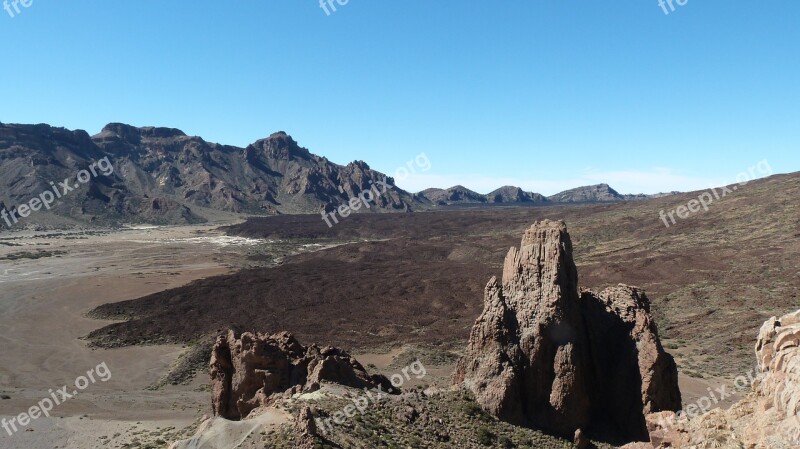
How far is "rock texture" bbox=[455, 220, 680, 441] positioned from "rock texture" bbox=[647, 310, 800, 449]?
7381 mm

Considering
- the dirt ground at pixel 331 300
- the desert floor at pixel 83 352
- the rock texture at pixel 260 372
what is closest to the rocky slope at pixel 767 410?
the rock texture at pixel 260 372

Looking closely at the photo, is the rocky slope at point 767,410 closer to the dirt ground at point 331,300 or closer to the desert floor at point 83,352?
the dirt ground at point 331,300

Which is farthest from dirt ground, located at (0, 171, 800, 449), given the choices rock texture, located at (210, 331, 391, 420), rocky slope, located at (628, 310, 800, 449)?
rocky slope, located at (628, 310, 800, 449)

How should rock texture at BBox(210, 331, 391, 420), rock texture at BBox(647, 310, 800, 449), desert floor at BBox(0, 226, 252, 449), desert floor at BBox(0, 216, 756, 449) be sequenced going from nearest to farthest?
1. rock texture at BBox(647, 310, 800, 449)
2. rock texture at BBox(210, 331, 391, 420)
3. desert floor at BBox(0, 216, 756, 449)
4. desert floor at BBox(0, 226, 252, 449)

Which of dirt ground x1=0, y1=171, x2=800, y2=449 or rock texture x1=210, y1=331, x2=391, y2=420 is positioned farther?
dirt ground x1=0, y1=171, x2=800, y2=449

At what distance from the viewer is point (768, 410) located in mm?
9844

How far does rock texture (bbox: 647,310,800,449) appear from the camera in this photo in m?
9.05

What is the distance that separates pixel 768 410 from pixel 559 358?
9700 mm

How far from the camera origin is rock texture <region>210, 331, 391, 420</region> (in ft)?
69.8

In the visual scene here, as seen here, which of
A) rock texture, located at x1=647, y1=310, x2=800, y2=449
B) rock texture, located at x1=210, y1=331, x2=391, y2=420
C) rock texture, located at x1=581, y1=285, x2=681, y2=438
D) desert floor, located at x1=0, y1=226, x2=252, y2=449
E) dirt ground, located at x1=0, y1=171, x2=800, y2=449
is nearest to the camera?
rock texture, located at x1=647, y1=310, x2=800, y2=449

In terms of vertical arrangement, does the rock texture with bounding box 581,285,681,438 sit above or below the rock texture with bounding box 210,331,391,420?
below

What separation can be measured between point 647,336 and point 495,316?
6.17 meters

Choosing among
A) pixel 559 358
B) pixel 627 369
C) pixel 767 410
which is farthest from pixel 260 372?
pixel 767 410

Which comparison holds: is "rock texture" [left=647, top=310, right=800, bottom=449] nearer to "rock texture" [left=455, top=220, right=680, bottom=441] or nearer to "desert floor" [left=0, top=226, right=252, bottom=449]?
"rock texture" [left=455, top=220, right=680, bottom=441]
